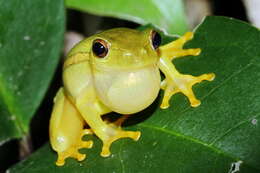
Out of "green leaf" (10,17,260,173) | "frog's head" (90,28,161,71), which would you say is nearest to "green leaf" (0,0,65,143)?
"green leaf" (10,17,260,173)

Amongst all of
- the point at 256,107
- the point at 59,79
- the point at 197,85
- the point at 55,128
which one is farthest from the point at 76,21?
the point at 256,107

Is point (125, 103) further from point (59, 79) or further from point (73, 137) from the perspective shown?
point (59, 79)

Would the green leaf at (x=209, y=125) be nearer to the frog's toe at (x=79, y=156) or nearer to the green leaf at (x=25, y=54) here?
the frog's toe at (x=79, y=156)

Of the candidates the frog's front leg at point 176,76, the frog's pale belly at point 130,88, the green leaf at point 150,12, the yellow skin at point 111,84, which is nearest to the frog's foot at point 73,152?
the yellow skin at point 111,84

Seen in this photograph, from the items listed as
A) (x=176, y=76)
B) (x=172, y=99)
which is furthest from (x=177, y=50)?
(x=172, y=99)

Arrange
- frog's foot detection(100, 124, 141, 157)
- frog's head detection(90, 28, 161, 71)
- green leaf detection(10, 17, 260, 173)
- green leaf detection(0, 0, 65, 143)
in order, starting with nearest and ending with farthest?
green leaf detection(10, 17, 260, 173), frog's head detection(90, 28, 161, 71), frog's foot detection(100, 124, 141, 157), green leaf detection(0, 0, 65, 143)

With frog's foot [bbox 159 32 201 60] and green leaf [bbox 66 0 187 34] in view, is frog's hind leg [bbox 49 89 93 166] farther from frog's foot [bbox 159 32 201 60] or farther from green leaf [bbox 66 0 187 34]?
green leaf [bbox 66 0 187 34]
